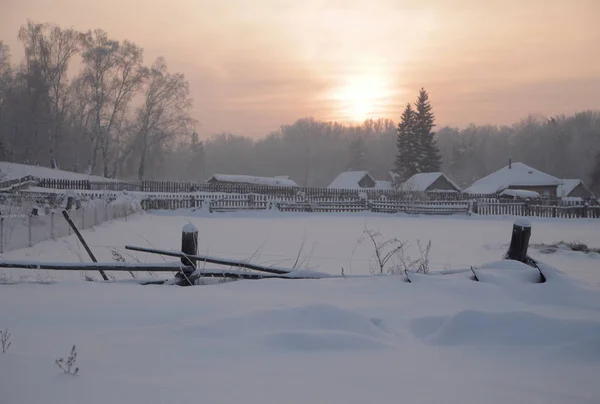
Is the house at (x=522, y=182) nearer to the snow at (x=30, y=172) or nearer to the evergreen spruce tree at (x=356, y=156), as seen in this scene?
the evergreen spruce tree at (x=356, y=156)

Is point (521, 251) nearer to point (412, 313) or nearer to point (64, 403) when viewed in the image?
point (412, 313)

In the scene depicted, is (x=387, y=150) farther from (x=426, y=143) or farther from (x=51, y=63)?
(x=51, y=63)

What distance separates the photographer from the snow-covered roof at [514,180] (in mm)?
47094

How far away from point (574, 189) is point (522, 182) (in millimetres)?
9462

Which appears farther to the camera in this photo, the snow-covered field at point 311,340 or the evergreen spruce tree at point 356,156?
the evergreen spruce tree at point 356,156

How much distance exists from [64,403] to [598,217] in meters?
28.7

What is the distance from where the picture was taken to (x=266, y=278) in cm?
476

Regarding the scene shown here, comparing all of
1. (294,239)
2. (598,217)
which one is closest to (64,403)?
(294,239)

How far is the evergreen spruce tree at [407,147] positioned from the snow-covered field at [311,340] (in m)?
51.2

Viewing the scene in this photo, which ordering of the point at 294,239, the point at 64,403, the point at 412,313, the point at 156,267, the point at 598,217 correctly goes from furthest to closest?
the point at 598,217 → the point at 294,239 → the point at 156,267 → the point at 412,313 → the point at 64,403

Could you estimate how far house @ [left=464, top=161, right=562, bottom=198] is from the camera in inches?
1853

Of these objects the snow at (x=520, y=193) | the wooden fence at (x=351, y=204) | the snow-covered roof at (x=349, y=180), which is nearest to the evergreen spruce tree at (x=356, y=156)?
the snow-covered roof at (x=349, y=180)

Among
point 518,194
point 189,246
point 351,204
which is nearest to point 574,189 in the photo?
point 518,194

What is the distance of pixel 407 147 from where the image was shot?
181 ft
